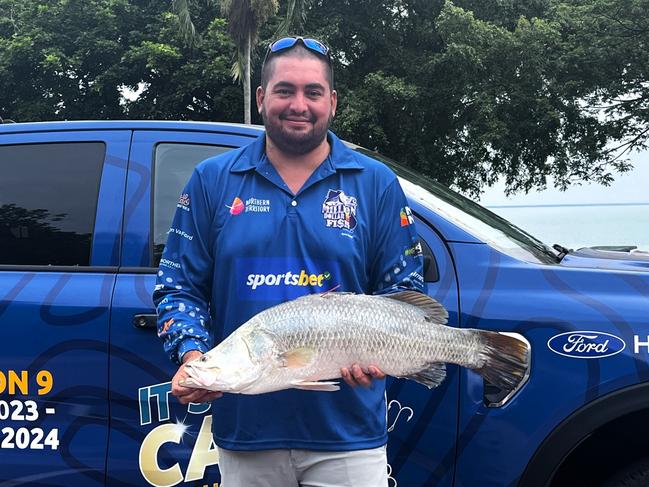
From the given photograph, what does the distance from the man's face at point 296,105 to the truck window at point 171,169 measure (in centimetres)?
90

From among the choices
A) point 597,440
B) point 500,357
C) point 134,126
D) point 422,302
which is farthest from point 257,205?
point 597,440

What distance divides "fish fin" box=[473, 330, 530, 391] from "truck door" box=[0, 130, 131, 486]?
4.45 ft

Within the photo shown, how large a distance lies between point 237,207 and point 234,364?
1.39ft

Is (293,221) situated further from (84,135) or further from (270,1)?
(270,1)

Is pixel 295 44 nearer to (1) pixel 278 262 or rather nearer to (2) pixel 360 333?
(1) pixel 278 262

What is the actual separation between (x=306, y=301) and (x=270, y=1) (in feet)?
62.3

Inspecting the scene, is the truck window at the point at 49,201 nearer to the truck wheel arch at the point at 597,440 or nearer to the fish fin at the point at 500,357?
the fish fin at the point at 500,357

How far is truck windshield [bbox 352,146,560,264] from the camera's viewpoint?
2.42 meters

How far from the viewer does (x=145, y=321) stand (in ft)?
7.45

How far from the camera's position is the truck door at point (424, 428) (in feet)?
7.26

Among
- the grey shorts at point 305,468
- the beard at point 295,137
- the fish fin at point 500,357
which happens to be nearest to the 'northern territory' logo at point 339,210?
the beard at point 295,137

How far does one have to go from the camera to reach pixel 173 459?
7.50 feet

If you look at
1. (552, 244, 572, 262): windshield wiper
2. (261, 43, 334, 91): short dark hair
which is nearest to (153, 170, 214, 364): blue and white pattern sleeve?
(261, 43, 334, 91): short dark hair

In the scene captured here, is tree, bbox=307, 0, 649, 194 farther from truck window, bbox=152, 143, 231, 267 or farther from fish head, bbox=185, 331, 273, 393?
fish head, bbox=185, 331, 273, 393
